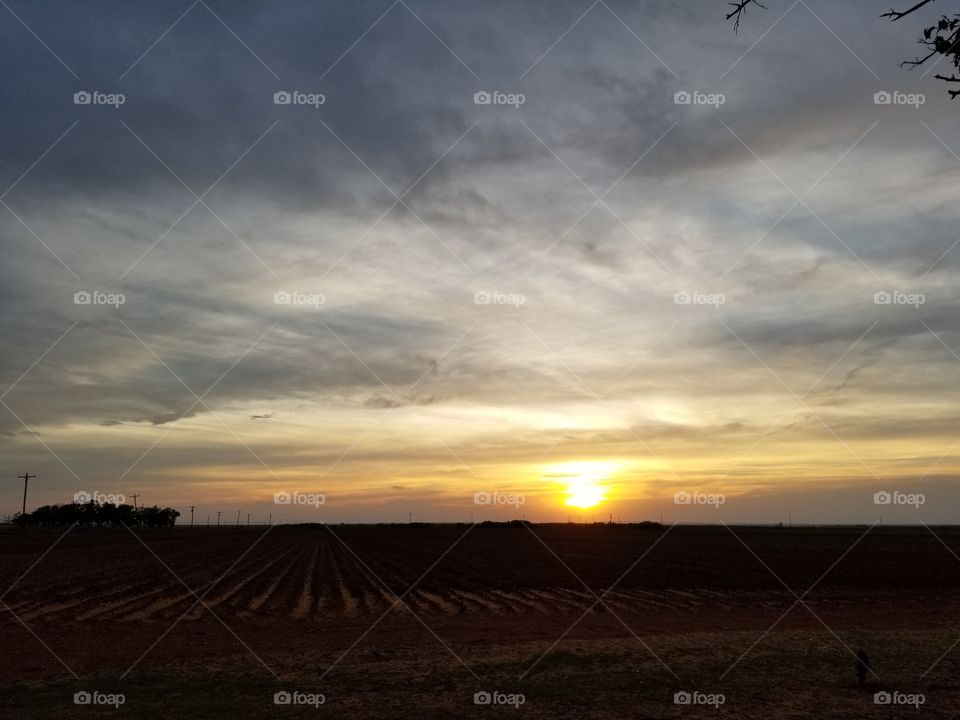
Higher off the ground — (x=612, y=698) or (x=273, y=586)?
(x=273, y=586)

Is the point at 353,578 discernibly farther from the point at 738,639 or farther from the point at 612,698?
the point at 612,698

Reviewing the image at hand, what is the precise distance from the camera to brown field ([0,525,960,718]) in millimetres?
11477

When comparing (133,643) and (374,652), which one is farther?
(133,643)

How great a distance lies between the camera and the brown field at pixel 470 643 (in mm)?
11477

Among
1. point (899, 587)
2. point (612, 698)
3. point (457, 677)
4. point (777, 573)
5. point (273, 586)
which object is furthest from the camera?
point (777, 573)

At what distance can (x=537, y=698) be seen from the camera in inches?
458

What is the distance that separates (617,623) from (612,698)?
9.33m

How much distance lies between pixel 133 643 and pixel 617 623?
41.6 ft

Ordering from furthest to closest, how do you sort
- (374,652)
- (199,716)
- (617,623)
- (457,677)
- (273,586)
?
(273,586)
(617,623)
(374,652)
(457,677)
(199,716)

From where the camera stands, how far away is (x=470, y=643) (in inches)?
655

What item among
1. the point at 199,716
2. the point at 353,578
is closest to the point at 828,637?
the point at 199,716

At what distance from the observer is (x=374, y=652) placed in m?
15.5

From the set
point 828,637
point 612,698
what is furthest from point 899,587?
point 612,698

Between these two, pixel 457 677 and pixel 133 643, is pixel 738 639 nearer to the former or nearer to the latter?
pixel 457 677
